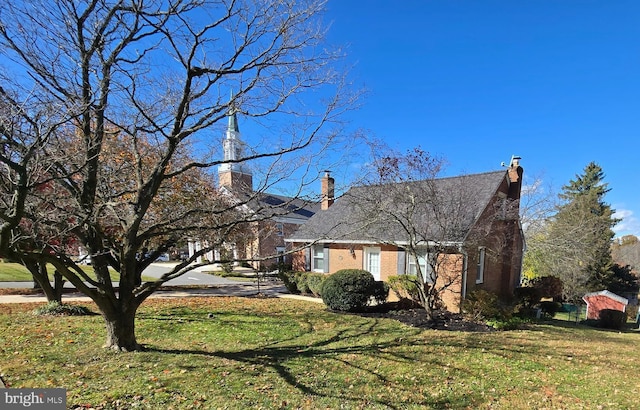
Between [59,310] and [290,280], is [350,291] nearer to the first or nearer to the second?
[290,280]

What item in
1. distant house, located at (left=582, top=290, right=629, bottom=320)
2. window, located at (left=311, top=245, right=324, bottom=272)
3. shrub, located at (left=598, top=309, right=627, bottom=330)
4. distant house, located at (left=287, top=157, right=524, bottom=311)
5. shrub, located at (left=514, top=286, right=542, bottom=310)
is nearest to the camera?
distant house, located at (left=287, top=157, right=524, bottom=311)

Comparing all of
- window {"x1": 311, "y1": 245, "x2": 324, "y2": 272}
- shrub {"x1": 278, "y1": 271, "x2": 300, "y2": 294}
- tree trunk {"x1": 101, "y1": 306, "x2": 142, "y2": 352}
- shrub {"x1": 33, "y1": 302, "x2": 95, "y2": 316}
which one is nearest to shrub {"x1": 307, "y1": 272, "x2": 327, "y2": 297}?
shrub {"x1": 278, "y1": 271, "x2": 300, "y2": 294}

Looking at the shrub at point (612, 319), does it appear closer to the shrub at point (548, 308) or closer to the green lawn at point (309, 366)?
the shrub at point (548, 308)

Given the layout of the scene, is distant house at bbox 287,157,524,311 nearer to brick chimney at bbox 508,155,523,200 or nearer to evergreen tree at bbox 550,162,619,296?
brick chimney at bbox 508,155,523,200

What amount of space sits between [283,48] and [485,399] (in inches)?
251

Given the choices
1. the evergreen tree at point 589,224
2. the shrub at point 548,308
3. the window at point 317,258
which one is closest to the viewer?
the shrub at point 548,308

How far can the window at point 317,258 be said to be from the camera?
58.1 ft

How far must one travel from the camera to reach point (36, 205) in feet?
16.7

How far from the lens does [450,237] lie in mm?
11055

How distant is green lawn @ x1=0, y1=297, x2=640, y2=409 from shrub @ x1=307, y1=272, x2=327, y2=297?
561 centimetres

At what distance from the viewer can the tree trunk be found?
5.86 metres
